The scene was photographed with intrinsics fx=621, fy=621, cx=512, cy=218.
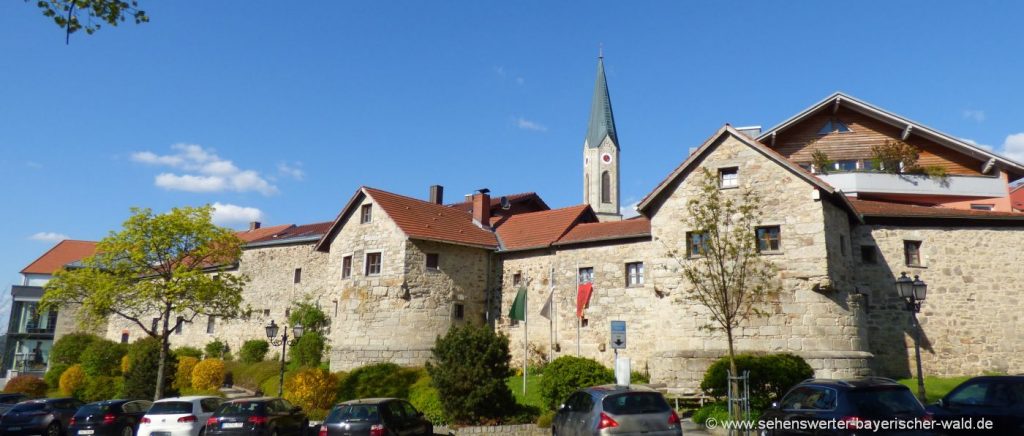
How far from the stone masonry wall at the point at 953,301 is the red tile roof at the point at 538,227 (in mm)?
12325

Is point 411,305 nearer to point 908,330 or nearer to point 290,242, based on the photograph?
point 290,242

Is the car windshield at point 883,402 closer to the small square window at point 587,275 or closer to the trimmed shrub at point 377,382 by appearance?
the small square window at point 587,275

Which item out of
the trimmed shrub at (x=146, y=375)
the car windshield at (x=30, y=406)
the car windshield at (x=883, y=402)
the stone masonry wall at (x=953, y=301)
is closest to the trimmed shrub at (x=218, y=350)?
the trimmed shrub at (x=146, y=375)

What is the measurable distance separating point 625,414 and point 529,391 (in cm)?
1108

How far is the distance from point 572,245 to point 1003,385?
1764 cm

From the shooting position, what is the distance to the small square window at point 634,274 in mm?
25250

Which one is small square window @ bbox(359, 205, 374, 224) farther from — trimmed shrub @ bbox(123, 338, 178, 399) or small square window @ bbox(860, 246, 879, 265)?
small square window @ bbox(860, 246, 879, 265)

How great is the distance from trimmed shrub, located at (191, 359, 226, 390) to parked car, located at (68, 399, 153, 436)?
1340cm

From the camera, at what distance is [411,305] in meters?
27.2

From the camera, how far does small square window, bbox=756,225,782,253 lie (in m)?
20.5

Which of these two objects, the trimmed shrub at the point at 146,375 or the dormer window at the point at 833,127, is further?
the dormer window at the point at 833,127

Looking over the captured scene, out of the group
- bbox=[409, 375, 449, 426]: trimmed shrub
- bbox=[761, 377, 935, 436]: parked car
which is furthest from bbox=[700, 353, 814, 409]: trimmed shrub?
bbox=[409, 375, 449, 426]: trimmed shrub

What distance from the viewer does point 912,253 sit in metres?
22.4

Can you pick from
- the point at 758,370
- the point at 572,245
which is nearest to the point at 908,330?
the point at 758,370
